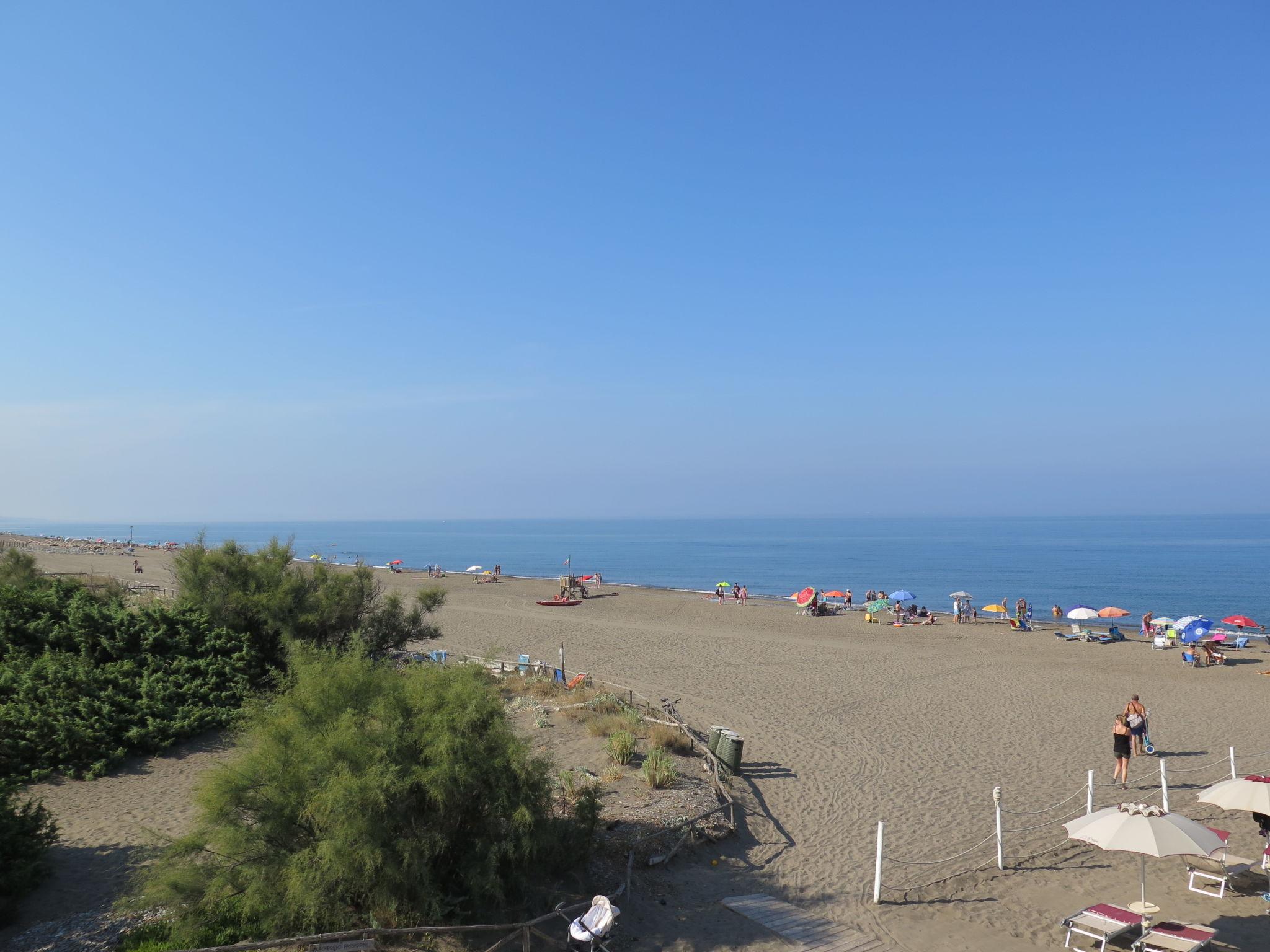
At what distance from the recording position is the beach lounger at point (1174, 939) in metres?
7.40

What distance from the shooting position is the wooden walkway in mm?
8016

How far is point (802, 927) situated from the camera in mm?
8430

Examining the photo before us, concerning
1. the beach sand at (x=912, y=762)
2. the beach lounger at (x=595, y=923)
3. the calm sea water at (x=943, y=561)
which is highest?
the beach lounger at (x=595, y=923)

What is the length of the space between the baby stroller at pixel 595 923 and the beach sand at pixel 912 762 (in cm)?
96

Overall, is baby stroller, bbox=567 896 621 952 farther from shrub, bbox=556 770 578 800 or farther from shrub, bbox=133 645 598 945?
shrub, bbox=556 770 578 800

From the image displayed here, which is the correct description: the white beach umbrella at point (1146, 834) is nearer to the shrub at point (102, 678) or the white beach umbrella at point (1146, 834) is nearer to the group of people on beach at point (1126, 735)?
the group of people on beach at point (1126, 735)

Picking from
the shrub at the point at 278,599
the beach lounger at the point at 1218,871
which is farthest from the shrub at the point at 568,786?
the shrub at the point at 278,599

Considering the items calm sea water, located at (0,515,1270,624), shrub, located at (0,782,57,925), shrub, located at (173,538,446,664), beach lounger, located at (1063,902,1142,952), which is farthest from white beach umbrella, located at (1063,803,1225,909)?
calm sea water, located at (0,515,1270,624)

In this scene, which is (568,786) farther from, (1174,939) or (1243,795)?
(1243,795)

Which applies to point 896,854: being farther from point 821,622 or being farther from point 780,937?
point 821,622

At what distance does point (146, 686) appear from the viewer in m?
15.7

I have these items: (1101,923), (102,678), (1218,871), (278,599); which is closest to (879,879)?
(1101,923)

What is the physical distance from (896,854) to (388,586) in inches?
1799

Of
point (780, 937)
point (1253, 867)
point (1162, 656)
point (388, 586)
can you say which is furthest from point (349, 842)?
point (388, 586)
